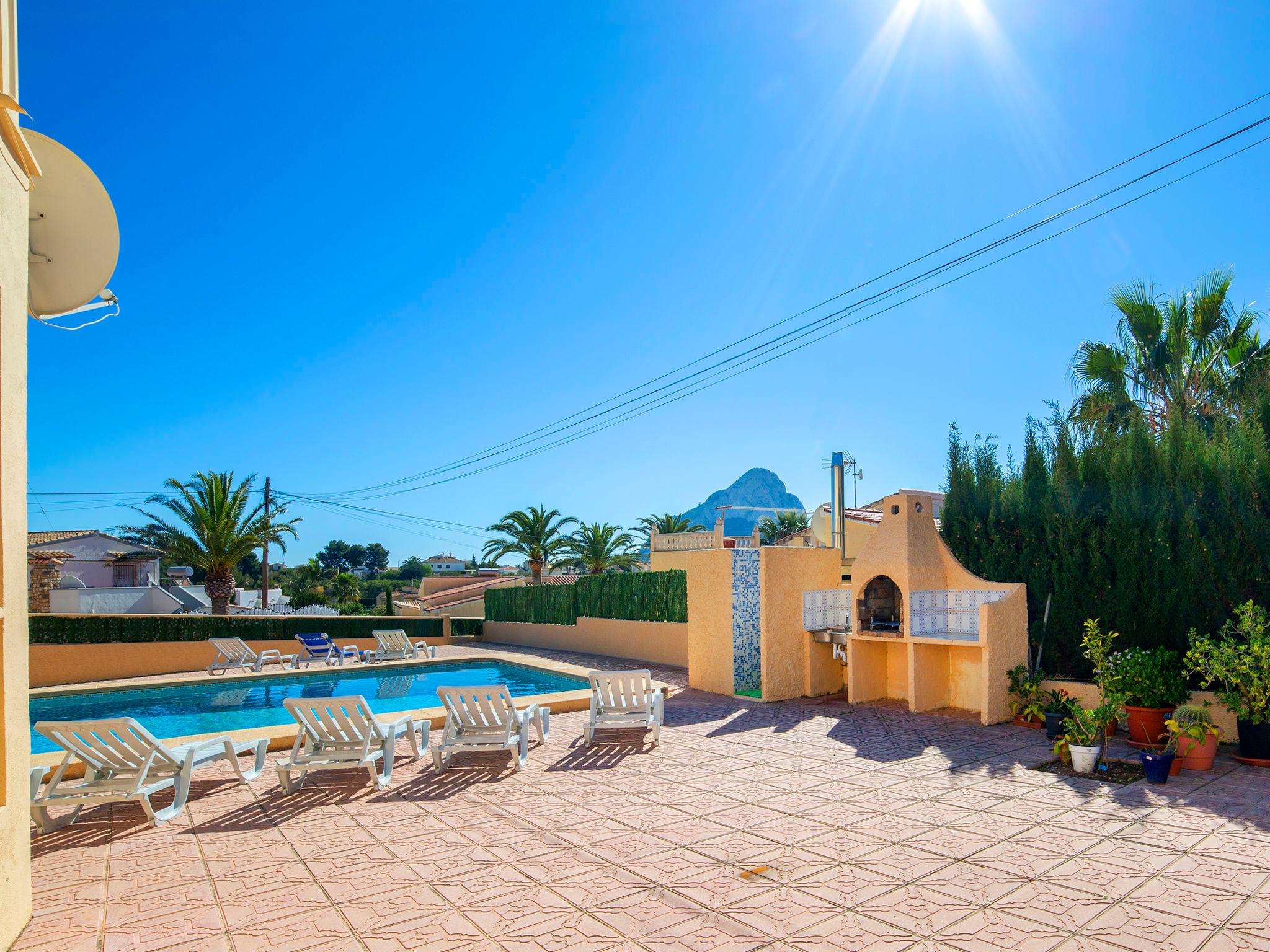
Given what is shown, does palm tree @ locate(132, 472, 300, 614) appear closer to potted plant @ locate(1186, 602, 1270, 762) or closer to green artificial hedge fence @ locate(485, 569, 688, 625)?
green artificial hedge fence @ locate(485, 569, 688, 625)

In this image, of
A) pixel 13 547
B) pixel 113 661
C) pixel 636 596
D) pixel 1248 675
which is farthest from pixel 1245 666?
pixel 113 661

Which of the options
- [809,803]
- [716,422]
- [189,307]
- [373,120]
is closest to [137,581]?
[189,307]

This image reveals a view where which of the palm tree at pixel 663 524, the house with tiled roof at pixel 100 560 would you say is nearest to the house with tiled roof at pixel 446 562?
the house with tiled roof at pixel 100 560

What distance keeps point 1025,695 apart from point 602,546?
989 inches

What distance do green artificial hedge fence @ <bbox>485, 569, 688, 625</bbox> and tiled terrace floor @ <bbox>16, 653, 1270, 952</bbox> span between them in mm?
7783

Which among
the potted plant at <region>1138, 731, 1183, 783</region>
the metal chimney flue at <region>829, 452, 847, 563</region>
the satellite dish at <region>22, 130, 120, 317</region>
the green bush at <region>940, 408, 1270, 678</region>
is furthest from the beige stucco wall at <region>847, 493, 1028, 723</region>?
the satellite dish at <region>22, 130, 120, 317</region>

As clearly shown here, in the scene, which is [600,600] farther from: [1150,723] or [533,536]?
[1150,723]

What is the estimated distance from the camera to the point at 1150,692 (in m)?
7.92

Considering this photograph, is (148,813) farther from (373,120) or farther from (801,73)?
(801,73)

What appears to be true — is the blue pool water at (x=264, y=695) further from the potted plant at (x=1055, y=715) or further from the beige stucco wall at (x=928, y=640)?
the potted plant at (x=1055, y=715)

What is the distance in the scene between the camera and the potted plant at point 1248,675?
279 inches

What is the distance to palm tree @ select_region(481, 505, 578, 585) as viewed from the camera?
3142 cm

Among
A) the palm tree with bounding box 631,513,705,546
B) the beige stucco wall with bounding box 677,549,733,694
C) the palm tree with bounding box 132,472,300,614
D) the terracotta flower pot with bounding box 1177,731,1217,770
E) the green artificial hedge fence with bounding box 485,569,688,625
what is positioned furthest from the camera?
the palm tree with bounding box 631,513,705,546

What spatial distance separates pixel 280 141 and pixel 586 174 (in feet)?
19.4
